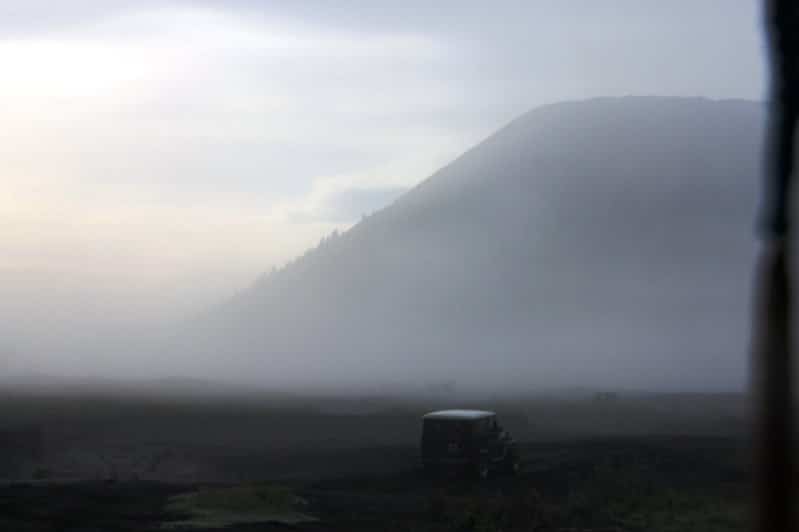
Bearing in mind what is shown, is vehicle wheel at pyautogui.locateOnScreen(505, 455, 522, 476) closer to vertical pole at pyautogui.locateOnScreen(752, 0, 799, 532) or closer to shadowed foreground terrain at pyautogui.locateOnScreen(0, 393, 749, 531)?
shadowed foreground terrain at pyautogui.locateOnScreen(0, 393, 749, 531)

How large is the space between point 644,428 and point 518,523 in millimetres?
52701

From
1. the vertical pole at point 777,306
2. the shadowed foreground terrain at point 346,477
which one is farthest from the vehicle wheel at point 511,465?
the vertical pole at point 777,306

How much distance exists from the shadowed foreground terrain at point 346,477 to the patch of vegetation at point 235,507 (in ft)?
0.24

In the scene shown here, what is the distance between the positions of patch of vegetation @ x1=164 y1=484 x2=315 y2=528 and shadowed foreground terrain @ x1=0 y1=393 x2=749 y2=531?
0.07 meters

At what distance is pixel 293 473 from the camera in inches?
2051

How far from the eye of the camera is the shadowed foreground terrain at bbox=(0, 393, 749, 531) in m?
36.6

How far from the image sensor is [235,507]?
3916 cm

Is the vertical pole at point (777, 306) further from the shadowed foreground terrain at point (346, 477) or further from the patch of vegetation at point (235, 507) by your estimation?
the patch of vegetation at point (235, 507)

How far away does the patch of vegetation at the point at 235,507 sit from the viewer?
36.4m

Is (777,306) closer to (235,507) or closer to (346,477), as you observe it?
(235,507)

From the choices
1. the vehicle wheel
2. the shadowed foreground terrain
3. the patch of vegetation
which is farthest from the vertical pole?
the vehicle wheel

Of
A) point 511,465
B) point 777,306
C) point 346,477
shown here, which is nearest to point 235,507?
point 346,477

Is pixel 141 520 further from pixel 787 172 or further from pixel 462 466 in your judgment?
pixel 787 172

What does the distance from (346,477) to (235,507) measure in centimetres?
1145
